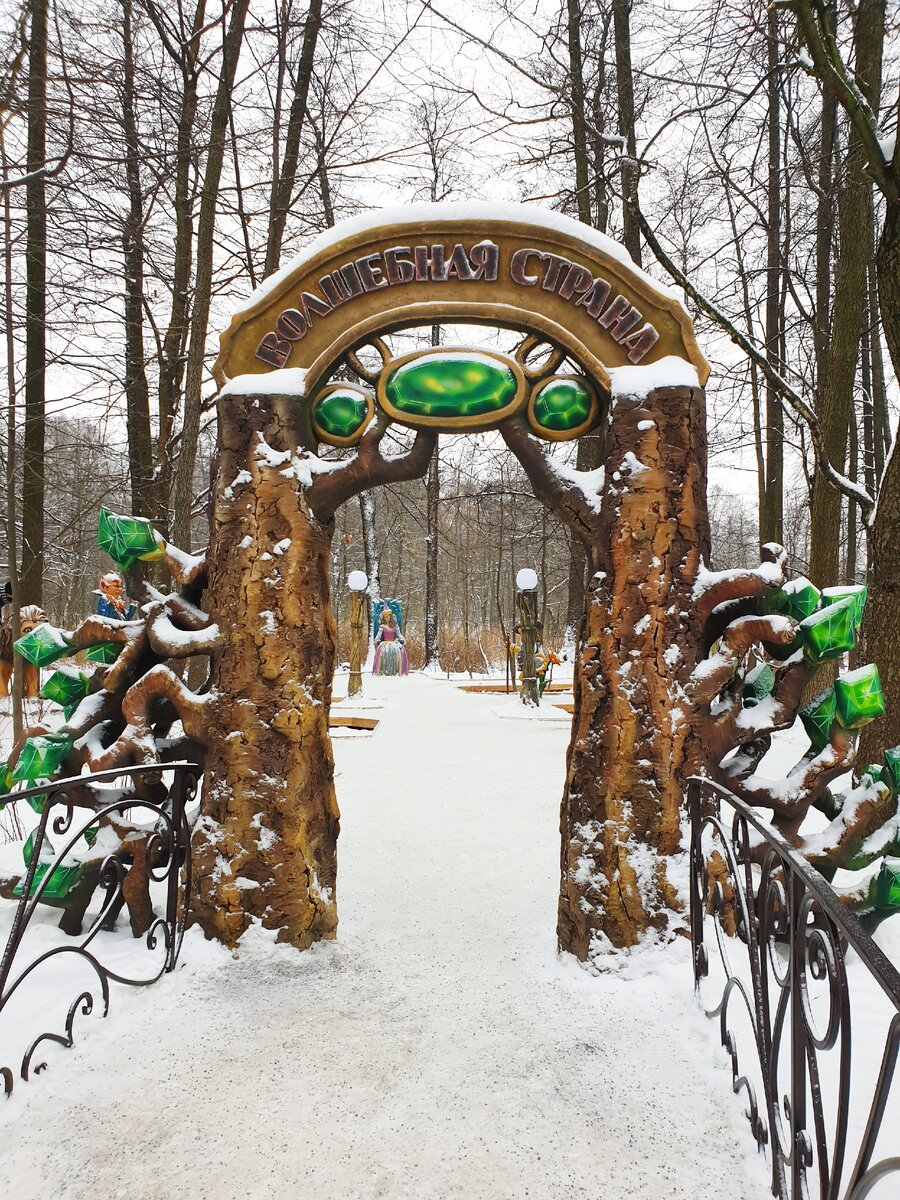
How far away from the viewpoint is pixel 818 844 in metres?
3.23

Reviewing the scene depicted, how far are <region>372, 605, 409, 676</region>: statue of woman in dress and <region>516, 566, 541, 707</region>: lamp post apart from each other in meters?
6.92

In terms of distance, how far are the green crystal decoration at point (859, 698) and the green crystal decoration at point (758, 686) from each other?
1.37ft

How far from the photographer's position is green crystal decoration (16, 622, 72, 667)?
3.64 meters

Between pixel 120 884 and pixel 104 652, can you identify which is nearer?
pixel 120 884

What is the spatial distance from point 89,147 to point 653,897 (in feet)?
23.5

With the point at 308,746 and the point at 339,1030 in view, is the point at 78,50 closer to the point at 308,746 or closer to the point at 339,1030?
the point at 308,746

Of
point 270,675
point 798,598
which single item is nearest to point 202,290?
point 270,675

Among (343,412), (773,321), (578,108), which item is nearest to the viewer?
(343,412)

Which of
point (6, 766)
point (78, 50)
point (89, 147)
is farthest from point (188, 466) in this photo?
point (6, 766)

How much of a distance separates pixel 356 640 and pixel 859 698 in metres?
11.7

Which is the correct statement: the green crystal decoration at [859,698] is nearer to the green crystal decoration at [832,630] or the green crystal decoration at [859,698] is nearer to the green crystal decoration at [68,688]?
the green crystal decoration at [832,630]

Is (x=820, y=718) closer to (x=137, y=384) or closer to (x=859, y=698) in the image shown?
(x=859, y=698)

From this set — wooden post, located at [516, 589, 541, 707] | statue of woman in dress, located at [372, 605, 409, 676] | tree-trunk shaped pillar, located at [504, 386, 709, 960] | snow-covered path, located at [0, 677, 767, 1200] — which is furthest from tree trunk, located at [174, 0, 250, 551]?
statue of woman in dress, located at [372, 605, 409, 676]

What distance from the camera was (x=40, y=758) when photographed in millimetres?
3479
